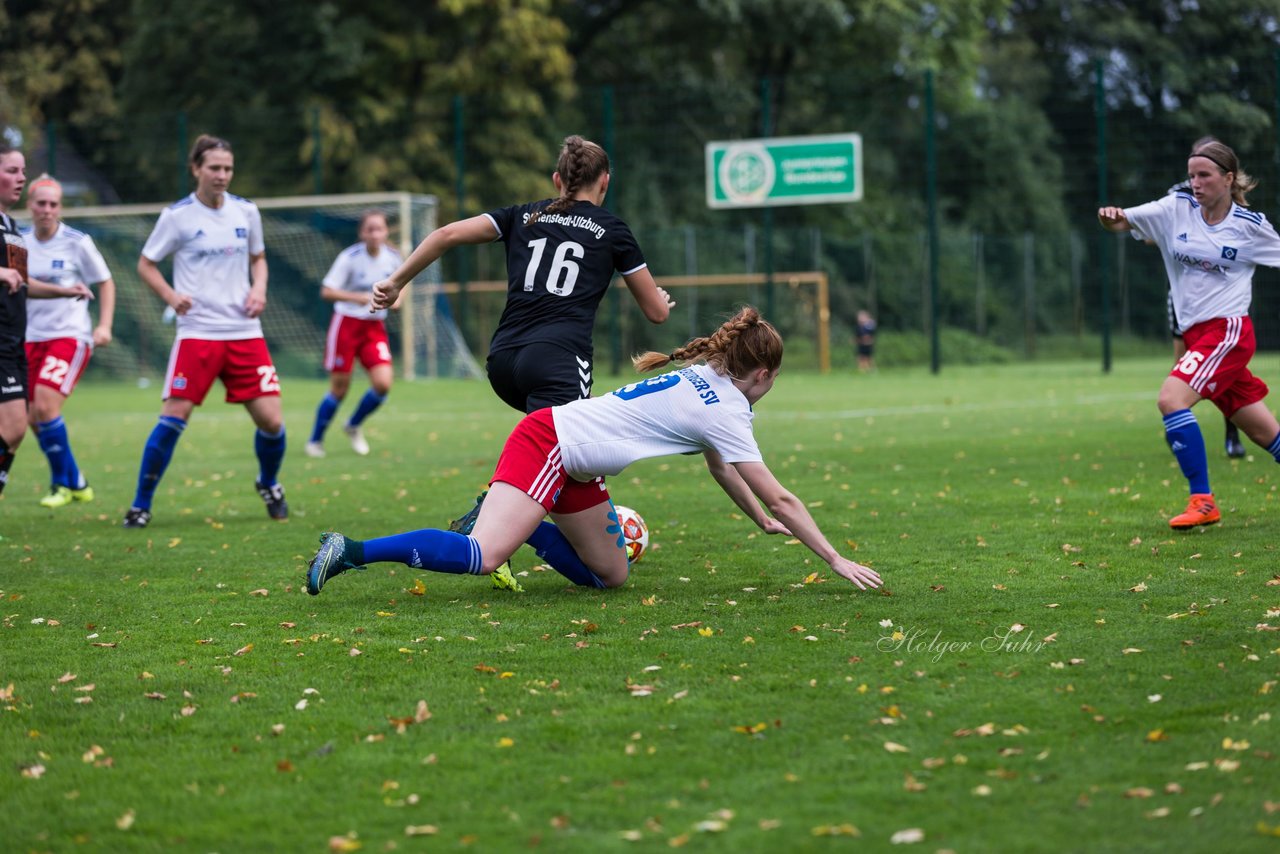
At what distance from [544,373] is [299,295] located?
22.2m

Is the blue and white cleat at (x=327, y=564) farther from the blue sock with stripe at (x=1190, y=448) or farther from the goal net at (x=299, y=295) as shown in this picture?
the goal net at (x=299, y=295)

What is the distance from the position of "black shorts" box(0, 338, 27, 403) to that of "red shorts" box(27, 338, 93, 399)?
2.31 m

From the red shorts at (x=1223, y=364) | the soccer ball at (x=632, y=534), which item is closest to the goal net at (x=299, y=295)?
the soccer ball at (x=632, y=534)

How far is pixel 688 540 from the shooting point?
793 centimetres

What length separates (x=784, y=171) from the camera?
26.0 metres

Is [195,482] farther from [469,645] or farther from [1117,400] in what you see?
[1117,400]

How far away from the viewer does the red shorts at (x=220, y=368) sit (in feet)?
29.3

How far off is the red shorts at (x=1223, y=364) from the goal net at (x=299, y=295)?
19346mm

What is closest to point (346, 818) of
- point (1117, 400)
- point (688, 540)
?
point (688, 540)

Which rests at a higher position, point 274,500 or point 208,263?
point 208,263

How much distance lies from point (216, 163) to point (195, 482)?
11.9 feet

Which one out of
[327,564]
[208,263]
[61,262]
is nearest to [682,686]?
[327,564]

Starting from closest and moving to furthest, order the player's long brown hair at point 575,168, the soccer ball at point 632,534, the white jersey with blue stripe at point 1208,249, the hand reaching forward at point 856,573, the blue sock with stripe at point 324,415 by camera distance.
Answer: the hand reaching forward at point 856,573 → the player's long brown hair at point 575,168 → the soccer ball at point 632,534 → the white jersey with blue stripe at point 1208,249 → the blue sock with stripe at point 324,415

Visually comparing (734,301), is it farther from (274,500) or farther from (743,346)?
(743,346)
